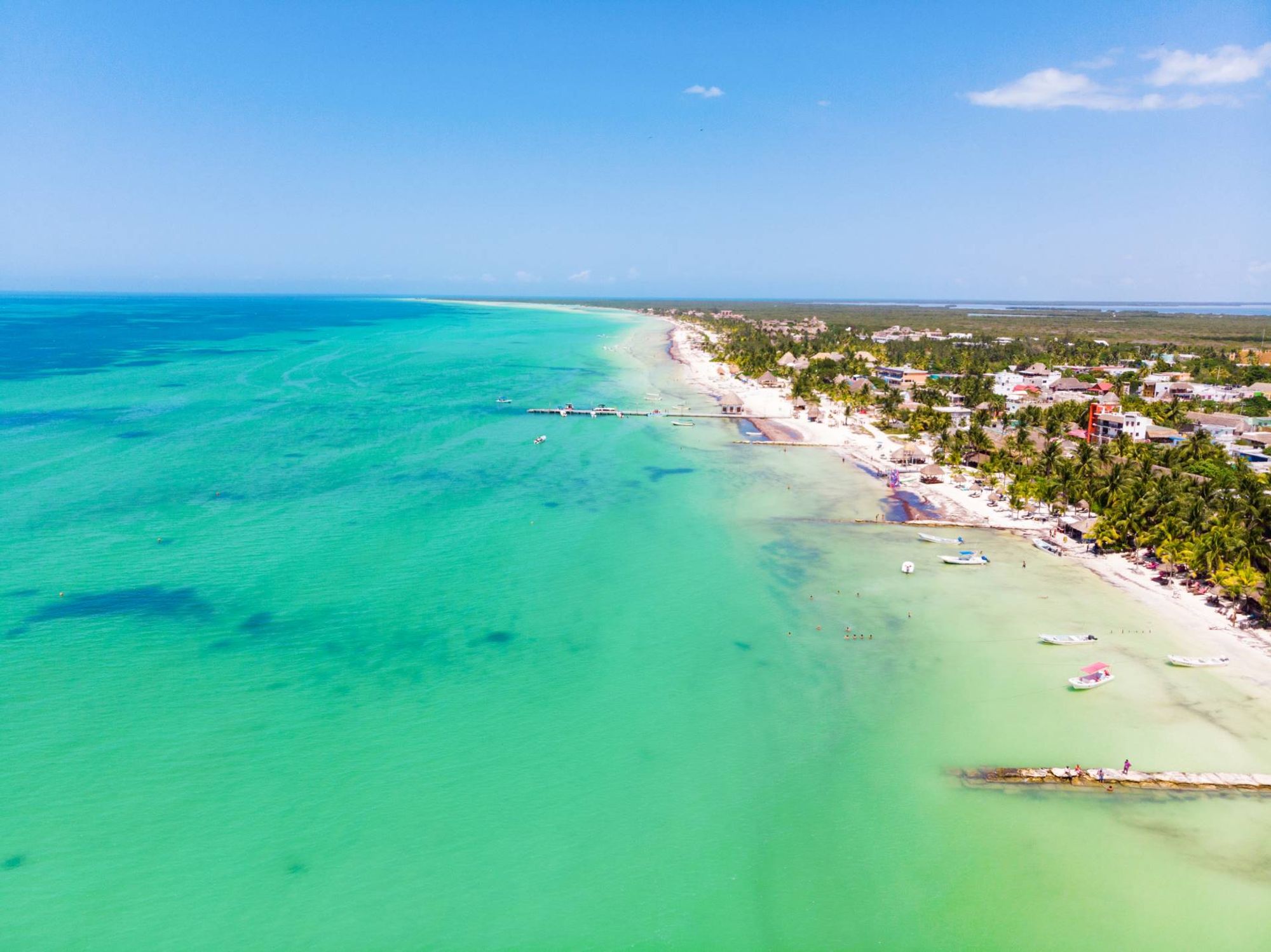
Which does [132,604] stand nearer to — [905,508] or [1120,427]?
[905,508]

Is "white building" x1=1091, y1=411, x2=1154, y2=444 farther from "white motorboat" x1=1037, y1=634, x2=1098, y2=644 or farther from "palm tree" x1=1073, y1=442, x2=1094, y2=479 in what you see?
"white motorboat" x1=1037, y1=634, x2=1098, y2=644

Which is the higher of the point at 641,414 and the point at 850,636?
the point at 641,414

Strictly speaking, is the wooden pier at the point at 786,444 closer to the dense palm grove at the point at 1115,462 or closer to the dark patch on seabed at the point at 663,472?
the dense palm grove at the point at 1115,462

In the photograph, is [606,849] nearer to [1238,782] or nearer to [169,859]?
[169,859]

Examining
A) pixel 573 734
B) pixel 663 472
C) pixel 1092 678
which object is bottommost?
pixel 573 734

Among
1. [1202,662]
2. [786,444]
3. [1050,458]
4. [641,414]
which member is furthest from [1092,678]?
[641,414]

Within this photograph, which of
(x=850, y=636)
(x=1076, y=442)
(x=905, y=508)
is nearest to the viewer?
(x=850, y=636)

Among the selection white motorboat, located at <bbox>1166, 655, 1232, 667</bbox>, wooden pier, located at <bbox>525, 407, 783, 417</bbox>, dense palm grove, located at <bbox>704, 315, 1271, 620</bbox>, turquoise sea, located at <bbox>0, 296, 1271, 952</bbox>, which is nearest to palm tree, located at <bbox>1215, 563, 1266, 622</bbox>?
dense palm grove, located at <bbox>704, 315, 1271, 620</bbox>
